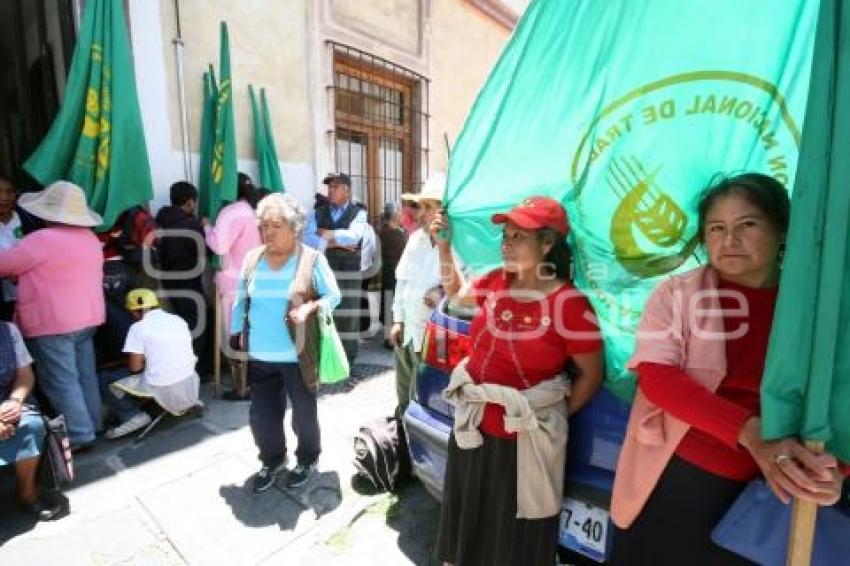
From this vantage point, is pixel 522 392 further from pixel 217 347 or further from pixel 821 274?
pixel 217 347

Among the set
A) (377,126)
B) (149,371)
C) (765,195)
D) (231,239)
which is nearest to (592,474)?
(765,195)

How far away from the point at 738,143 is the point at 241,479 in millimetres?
3083

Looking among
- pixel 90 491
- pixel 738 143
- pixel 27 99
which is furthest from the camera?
pixel 27 99

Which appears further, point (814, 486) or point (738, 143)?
point (738, 143)

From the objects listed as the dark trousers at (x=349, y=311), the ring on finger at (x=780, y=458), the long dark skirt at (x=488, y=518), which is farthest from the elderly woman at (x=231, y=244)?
the ring on finger at (x=780, y=458)

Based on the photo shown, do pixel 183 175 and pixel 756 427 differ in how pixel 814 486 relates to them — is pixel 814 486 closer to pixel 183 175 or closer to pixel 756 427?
pixel 756 427

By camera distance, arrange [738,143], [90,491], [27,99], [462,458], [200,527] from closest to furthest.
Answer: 1. [738,143]
2. [462,458]
3. [200,527]
4. [90,491]
5. [27,99]

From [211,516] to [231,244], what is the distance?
2.35 meters

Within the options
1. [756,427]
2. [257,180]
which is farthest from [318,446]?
[257,180]

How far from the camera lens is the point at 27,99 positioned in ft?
14.5

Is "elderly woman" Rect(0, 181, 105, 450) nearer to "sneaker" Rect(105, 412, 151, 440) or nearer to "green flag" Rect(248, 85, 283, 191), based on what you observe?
"sneaker" Rect(105, 412, 151, 440)

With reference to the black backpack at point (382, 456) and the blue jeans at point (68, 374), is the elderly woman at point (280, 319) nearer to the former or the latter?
the black backpack at point (382, 456)

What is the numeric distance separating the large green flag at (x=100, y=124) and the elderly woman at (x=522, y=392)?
3298 mm

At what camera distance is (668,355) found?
4.38 ft
